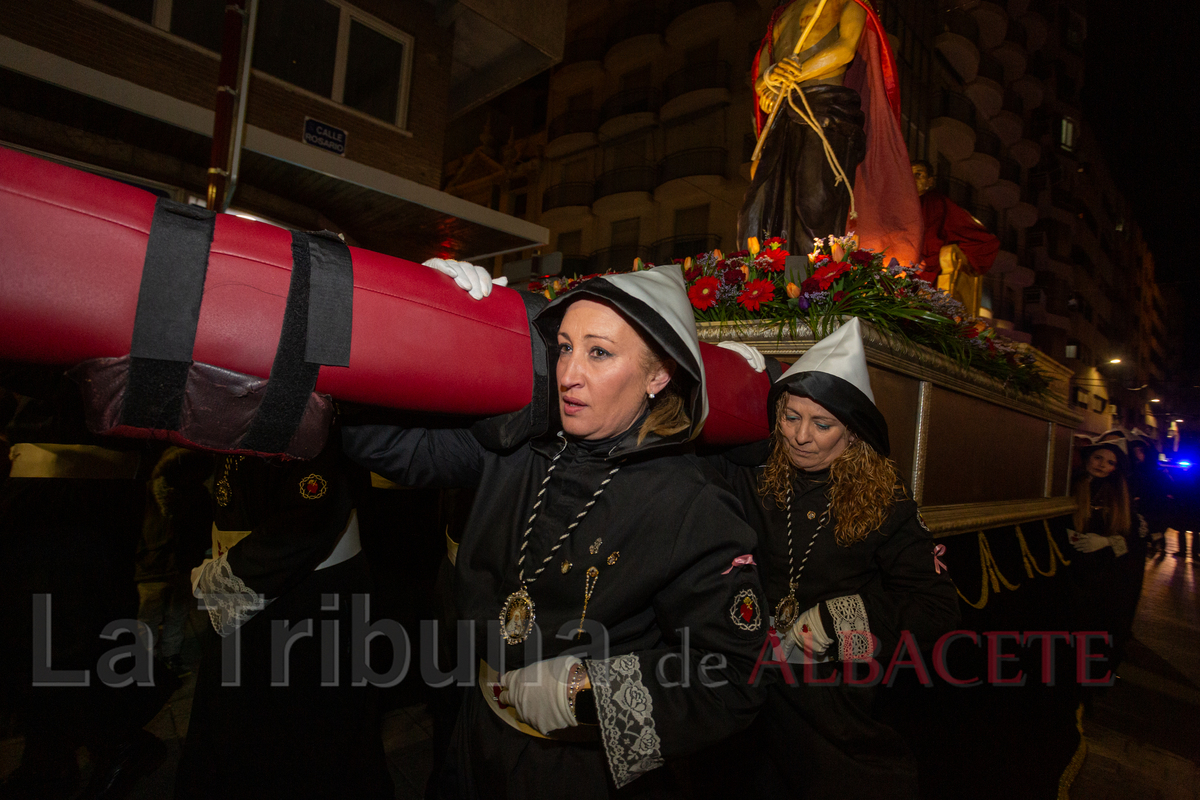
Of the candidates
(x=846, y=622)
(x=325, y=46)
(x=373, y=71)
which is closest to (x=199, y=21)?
(x=325, y=46)

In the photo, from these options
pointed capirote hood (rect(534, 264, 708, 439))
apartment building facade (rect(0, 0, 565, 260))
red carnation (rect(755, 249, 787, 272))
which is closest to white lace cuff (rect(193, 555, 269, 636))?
pointed capirote hood (rect(534, 264, 708, 439))

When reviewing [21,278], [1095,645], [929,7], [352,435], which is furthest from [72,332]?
[929,7]

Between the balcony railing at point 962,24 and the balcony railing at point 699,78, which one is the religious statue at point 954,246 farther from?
the balcony railing at point 699,78

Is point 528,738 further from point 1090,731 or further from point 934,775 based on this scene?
point 1090,731

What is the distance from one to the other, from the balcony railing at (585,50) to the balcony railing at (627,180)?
207 inches

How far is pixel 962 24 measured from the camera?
1530 centimetres

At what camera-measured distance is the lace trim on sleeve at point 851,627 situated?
7.17 feet

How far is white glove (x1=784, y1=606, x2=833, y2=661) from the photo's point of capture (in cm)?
222

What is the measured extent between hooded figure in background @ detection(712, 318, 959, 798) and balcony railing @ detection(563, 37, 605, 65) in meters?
24.3

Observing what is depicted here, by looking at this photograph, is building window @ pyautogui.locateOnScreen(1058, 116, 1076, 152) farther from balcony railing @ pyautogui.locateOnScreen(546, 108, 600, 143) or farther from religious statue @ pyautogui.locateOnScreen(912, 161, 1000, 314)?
religious statue @ pyautogui.locateOnScreen(912, 161, 1000, 314)

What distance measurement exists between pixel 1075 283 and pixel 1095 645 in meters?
29.3

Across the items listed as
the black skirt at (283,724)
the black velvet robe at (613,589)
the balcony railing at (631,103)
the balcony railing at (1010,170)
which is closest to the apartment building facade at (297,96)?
the black skirt at (283,724)

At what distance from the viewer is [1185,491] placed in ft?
34.7

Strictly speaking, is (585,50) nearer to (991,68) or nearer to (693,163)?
(693,163)
